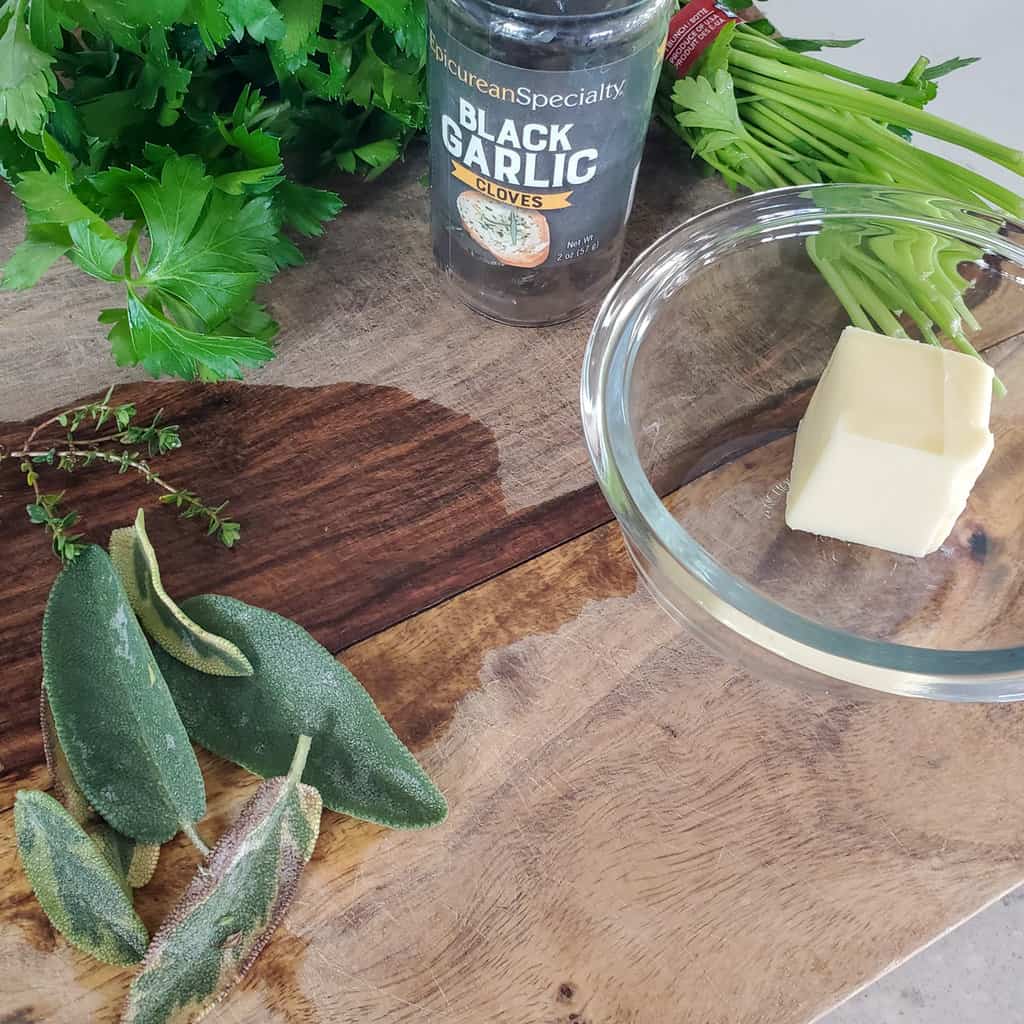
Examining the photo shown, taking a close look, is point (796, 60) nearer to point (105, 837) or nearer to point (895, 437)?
point (895, 437)

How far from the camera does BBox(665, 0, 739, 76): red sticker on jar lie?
82 cm

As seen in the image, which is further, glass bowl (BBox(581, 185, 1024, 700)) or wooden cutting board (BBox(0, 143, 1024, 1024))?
glass bowl (BBox(581, 185, 1024, 700))

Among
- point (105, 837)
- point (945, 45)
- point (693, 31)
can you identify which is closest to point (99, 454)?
point (105, 837)

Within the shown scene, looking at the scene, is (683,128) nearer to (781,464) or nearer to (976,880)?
(781,464)

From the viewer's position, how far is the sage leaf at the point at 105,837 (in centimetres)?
58

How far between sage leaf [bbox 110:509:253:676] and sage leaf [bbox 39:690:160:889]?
0.24ft

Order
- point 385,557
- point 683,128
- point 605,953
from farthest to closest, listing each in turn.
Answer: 1. point 683,128
2. point 385,557
3. point 605,953

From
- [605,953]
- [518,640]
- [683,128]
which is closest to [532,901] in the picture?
[605,953]

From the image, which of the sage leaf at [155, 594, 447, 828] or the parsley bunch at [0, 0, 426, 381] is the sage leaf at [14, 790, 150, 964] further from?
the parsley bunch at [0, 0, 426, 381]

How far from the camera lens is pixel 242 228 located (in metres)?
0.70

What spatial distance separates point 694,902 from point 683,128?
558 millimetres

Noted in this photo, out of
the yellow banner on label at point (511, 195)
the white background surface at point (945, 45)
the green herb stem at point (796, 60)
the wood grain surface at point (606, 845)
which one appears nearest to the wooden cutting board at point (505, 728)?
the wood grain surface at point (606, 845)

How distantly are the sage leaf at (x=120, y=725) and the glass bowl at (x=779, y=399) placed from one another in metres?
0.29

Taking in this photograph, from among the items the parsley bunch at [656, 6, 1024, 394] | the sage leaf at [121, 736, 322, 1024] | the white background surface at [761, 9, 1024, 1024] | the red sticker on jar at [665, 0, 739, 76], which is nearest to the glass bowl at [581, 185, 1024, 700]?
the parsley bunch at [656, 6, 1024, 394]
